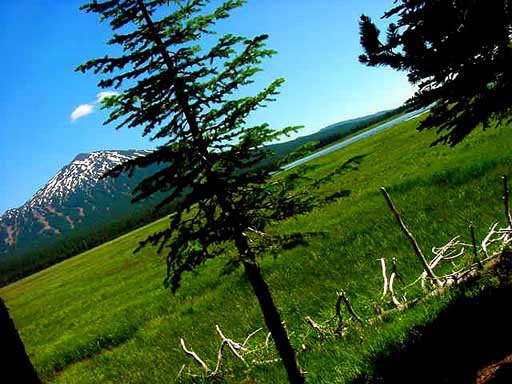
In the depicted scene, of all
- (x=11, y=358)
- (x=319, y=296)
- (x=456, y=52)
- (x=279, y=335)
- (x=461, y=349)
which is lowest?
(x=319, y=296)

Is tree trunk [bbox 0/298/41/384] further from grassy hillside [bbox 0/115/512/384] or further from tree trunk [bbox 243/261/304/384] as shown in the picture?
grassy hillside [bbox 0/115/512/384]

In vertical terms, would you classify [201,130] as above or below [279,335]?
above

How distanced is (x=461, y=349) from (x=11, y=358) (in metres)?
5.06

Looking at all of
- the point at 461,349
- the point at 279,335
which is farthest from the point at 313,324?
the point at 461,349

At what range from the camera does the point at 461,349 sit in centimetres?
460

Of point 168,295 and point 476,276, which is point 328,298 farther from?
point 168,295

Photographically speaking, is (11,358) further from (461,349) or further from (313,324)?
(461,349)

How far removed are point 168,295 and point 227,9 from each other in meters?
18.1

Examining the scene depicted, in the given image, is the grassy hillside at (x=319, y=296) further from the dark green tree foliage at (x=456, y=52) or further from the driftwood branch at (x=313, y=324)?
the dark green tree foliage at (x=456, y=52)

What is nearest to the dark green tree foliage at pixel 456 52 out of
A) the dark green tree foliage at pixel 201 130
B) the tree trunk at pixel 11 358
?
the dark green tree foliage at pixel 201 130

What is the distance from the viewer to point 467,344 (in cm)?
462

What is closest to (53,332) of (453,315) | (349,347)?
(349,347)

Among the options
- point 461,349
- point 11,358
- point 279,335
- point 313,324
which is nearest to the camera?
point 11,358

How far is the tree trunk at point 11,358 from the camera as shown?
383cm
